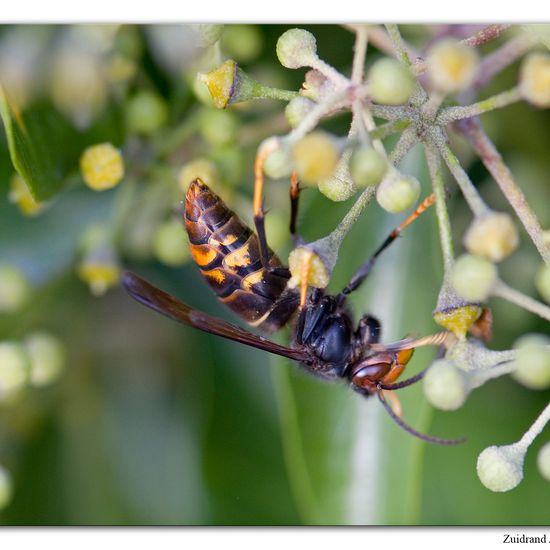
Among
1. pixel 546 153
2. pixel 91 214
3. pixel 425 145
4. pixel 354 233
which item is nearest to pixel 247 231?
pixel 354 233

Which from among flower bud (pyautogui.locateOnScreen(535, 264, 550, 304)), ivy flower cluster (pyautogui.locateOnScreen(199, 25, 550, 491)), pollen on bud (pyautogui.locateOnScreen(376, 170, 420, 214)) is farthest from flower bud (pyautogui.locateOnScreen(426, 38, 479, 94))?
flower bud (pyautogui.locateOnScreen(535, 264, 550, 304))

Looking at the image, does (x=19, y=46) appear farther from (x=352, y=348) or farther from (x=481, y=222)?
(x=481, y=222)

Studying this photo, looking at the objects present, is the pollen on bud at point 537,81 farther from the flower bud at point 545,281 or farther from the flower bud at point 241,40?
the flower bud at point 241,40

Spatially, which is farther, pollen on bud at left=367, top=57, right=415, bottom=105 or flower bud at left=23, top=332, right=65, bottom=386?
flower bud at left=23, top=332, right=65, bottom=386

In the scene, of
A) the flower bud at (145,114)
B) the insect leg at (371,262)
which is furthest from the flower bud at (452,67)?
the flower bud at (145,114)

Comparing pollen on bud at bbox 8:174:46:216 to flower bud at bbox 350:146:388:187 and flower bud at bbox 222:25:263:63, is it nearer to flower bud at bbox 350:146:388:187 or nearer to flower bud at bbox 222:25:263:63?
flower bud at bbox 222:25:263:63

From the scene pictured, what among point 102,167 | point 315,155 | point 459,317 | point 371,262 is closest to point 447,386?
point 459,317
